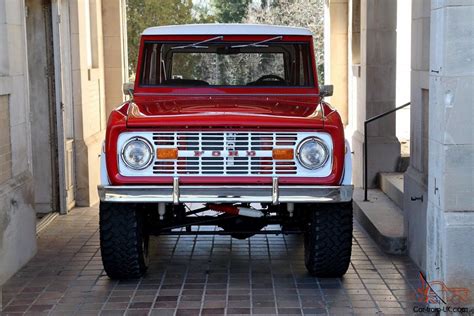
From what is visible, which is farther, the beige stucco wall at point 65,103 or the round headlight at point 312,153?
the beige stucco wall at point 65,103

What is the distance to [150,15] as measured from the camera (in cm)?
2102

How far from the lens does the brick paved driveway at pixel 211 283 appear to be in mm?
6602

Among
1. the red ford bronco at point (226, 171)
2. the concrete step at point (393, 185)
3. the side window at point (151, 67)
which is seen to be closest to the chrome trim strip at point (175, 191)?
the red ford bronco at point (226, 171)

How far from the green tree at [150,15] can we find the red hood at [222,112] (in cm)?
1327

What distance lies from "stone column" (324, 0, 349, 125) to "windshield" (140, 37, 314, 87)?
7210 millimetres

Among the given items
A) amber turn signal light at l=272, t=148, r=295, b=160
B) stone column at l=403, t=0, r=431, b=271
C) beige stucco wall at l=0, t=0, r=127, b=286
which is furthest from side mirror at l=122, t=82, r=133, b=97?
stone column at l=403, t=0, r=431, b=271

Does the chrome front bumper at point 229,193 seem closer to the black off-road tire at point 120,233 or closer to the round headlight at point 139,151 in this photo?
the round headlight at point 139,151

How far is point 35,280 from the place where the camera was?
749cm

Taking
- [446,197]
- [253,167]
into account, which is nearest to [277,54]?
[253,167]

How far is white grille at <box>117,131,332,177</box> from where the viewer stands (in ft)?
22.0

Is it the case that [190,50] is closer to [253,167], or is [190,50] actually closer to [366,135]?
[253,167]

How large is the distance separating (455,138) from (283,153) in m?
→ 1.41

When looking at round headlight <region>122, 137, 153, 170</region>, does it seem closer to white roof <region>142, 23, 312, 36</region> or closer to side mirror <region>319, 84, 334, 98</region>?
white roof <region>142, 23, 312, 36</region>

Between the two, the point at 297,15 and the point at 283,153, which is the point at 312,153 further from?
the point at 297,15
